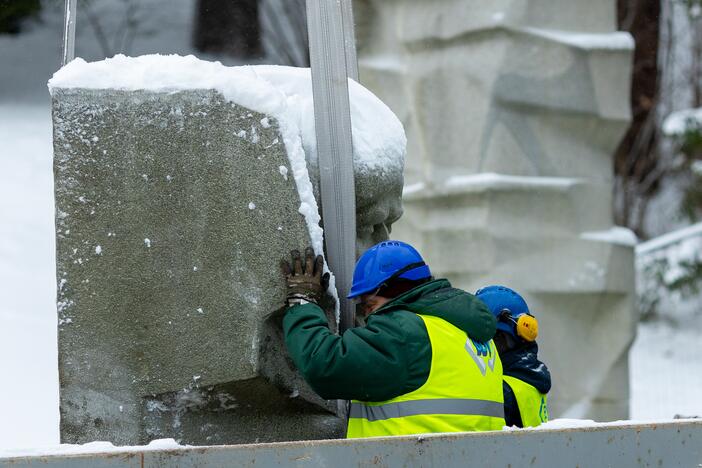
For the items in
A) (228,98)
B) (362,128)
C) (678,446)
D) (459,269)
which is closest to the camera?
(678,446)

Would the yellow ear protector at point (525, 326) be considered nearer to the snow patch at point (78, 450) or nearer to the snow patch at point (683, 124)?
the snow patch at point (78, 450)

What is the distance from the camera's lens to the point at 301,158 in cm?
304

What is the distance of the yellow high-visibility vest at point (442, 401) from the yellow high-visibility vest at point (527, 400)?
1.67 ft

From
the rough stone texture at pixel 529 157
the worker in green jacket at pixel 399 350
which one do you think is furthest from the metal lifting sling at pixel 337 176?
the rough stone texture at pixel 529 157

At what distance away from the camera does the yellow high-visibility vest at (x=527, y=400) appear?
3426 millimetres

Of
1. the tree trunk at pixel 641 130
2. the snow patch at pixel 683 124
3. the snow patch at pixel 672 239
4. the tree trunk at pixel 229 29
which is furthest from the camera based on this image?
the tree trunk at pixel 641 130

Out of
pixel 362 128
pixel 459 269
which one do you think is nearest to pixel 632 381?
pixel 459 269

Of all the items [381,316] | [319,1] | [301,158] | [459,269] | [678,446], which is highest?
[319,1]

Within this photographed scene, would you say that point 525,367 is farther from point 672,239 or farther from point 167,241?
point 672,239

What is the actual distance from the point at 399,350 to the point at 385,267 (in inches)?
11.0

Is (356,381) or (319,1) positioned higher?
(319,1)

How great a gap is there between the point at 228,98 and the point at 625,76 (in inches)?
244

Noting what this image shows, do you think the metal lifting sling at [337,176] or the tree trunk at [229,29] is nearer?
the metal lifting sling at [337,176]

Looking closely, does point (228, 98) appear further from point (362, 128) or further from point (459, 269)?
point (459, 269)
